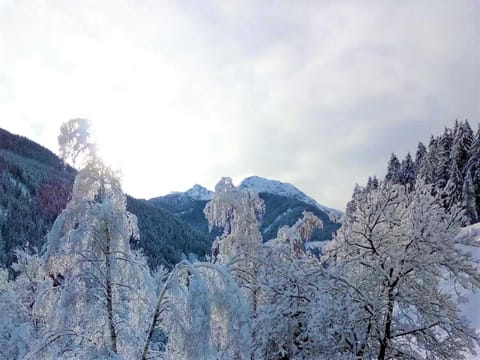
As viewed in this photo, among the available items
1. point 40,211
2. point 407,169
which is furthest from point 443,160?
point 40,211

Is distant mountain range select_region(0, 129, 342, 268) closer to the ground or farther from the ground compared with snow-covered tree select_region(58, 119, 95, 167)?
farther from the ground

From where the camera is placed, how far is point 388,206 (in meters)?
10.7

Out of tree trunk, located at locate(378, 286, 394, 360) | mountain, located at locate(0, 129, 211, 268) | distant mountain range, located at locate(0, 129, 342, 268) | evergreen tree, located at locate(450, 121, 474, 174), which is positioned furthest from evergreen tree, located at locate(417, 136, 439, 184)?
mountain, located at locate(0, 129, 211, 268)

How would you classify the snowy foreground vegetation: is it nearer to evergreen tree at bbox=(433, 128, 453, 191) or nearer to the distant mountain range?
evergreen tree at bbox=(433, 128, 453, 191)

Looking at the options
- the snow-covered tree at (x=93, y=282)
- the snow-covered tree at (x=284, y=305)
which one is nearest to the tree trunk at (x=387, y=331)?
the snow-covered tree at (x=284, y=305)

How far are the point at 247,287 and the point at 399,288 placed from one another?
3518mm

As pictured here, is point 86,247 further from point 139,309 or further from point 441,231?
point 441,231

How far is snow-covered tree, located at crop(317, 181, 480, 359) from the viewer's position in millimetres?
9195

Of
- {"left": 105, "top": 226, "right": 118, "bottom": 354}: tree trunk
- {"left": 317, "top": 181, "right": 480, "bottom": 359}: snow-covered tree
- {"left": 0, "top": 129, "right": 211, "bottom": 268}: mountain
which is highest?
{"left": 0, "top": 129, "right": 211, "bottom": 268}: mountain

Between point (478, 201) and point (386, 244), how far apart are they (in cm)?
4551

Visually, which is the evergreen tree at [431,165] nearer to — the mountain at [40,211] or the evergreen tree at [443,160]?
the evergreen tree at [443,160]

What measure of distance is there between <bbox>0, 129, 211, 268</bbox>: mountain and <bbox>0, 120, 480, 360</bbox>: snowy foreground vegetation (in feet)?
299

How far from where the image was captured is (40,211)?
416 ft

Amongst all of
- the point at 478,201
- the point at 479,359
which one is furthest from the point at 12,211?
the point at 479,359
